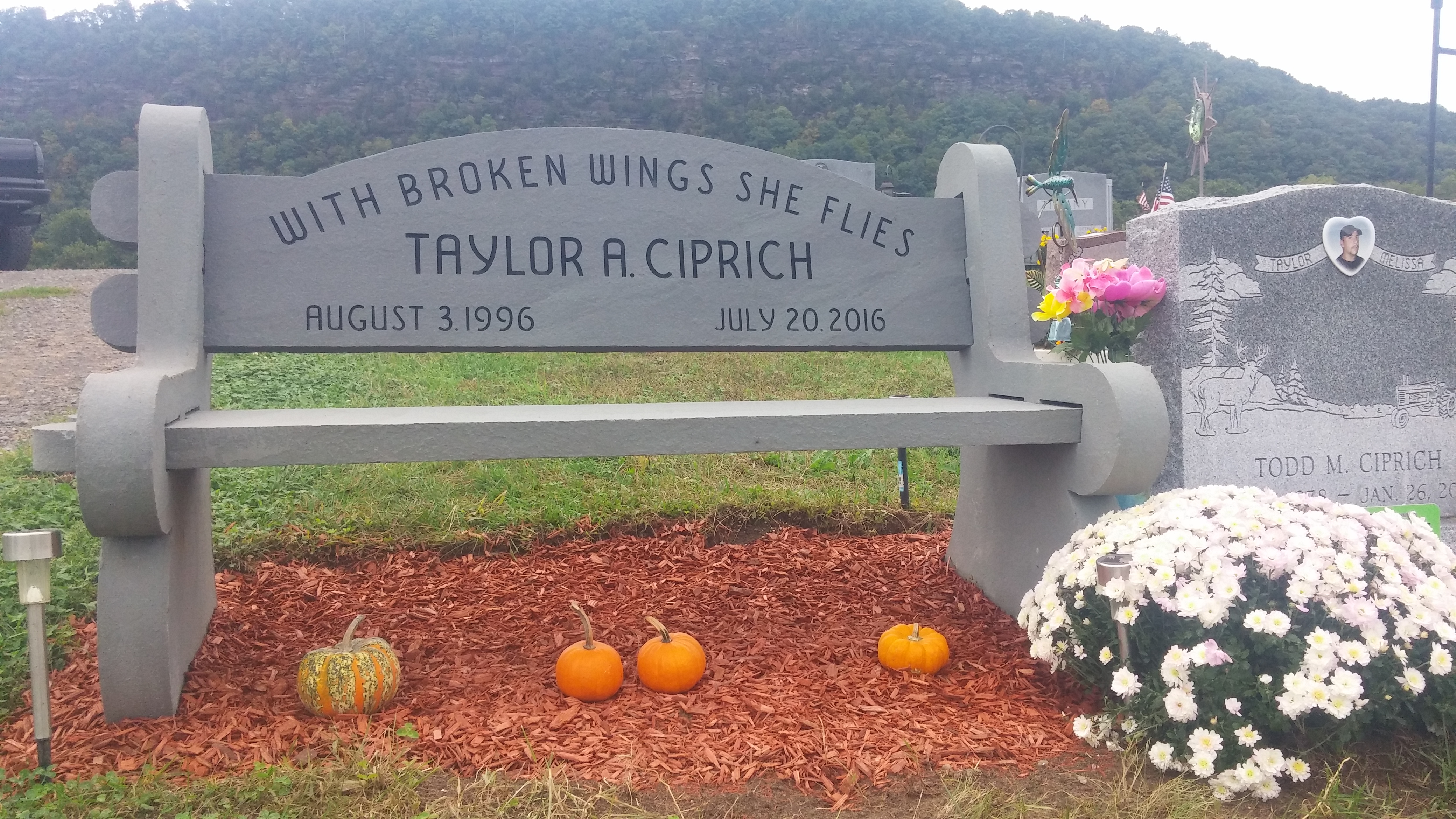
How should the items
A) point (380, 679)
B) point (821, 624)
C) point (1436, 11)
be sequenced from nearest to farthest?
point (380, 679)
point (821, 624)
point (1436, 11)

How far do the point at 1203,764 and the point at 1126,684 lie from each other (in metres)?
0.24

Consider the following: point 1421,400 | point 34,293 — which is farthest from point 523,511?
point 34,293

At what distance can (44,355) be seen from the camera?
966 centimetres

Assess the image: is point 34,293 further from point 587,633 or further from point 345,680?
point 587,633

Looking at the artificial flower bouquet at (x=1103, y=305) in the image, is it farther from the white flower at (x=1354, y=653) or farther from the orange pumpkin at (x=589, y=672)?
the orange pumpkin at (x=589, y=672)

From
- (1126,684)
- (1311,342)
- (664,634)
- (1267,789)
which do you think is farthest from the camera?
(1311,342)

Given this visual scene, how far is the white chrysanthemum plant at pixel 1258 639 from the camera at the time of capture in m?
2.24

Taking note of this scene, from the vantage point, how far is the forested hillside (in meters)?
30.3

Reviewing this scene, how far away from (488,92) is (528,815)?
160 ft

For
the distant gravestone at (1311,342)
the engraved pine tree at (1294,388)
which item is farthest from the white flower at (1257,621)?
the engraved pine tree at (1294,388)

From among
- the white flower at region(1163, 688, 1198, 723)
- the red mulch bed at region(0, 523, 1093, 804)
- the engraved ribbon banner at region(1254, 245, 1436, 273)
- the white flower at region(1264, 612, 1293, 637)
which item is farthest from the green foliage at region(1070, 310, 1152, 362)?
the white flower at region(1163, 688, 1198, 723)

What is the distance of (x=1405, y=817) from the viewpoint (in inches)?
82.6

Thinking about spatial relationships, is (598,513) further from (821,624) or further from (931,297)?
(931,297)

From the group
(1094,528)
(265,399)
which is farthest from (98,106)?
(1094,528)
